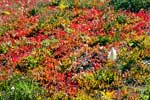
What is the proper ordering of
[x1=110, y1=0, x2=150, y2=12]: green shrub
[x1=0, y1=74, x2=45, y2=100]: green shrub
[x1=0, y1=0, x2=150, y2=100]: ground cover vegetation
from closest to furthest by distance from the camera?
[x1=0, y1=74, x2=45, y2=100]: green shrub
[x1=0, y1=0, x2=150, y2=100]: ground cover vegetation
[x1=110, y1=0, x2=150, y2=12]: green shrub

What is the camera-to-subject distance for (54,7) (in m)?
25.5

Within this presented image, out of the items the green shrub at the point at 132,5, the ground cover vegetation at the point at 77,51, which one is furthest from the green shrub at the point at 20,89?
the green shrub at the point at 132,5

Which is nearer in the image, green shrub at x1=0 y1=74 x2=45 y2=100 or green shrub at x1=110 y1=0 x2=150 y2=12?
green shrub at x1=0 y1=74 x2=45 y2=100

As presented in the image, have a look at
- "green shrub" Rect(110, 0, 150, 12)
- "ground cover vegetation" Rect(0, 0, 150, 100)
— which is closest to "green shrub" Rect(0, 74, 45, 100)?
"ground cover vegetation" Rect(0, 0, 150, 100)

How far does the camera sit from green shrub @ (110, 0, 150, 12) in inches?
855

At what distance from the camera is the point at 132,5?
2219cm

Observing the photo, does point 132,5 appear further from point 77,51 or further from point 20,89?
point 20,89

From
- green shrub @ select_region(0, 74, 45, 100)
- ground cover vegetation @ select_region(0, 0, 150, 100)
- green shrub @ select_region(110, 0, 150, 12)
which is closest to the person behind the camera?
green shrub @ select_region(0, 74, 45, 100)

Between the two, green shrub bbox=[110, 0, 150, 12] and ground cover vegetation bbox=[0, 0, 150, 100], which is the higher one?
green shrub bbox=[110, 0, 150, 12]

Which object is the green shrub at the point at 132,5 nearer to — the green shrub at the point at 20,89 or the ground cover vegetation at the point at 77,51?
the ground cover vegetation at the point at 77,51

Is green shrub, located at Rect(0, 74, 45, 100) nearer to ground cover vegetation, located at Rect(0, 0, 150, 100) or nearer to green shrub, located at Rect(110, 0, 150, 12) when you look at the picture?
ground cover vegetation, located at Rect(0, 0, 150, 100)

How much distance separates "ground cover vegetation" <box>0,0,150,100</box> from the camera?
13.8 m

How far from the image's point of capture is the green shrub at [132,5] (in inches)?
855

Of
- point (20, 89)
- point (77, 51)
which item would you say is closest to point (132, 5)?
point (77, 51)
